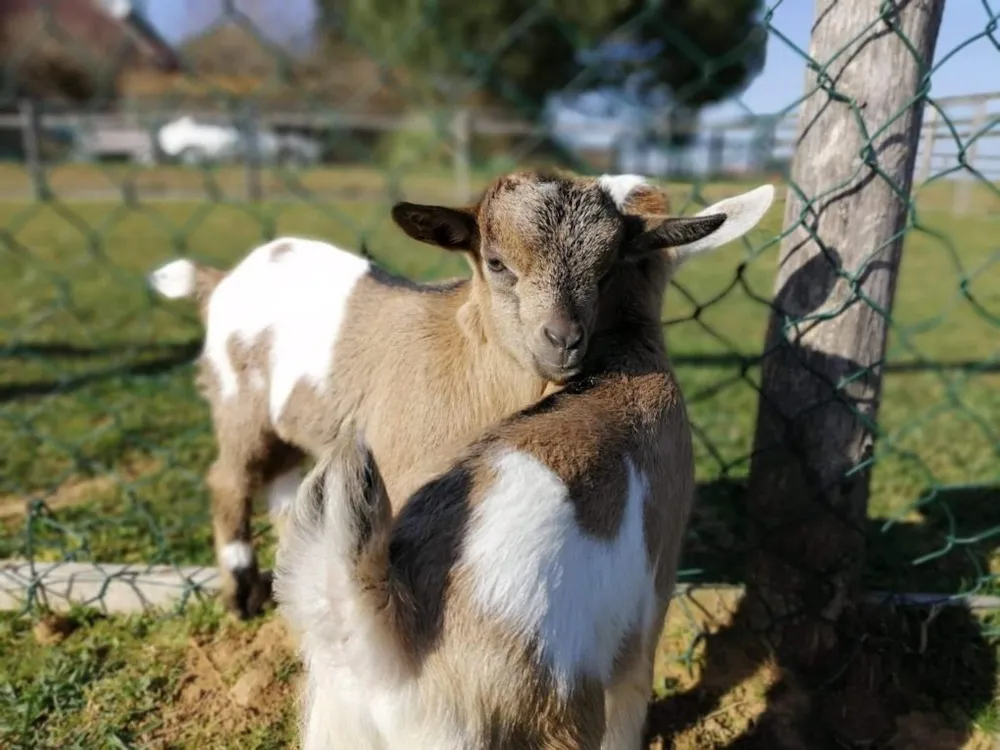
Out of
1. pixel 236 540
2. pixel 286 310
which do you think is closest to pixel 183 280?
pixel 286 310

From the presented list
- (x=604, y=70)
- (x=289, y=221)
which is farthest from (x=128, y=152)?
(x=604, y=70)

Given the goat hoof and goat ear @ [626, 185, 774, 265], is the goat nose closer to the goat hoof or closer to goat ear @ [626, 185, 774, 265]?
goat ear @ [626, 185, 774, 265]

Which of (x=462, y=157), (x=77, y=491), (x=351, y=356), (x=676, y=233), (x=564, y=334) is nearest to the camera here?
(x=564, y=334)

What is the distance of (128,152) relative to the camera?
16922mm

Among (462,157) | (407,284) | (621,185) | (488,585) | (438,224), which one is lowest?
(488,585)

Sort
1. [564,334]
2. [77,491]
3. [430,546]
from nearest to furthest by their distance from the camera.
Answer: [430,546], [564,334], [77,491]

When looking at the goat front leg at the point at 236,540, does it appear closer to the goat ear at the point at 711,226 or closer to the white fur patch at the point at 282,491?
the white fur patch at the point at 282,491

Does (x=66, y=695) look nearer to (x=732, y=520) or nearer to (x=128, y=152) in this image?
(x=732, y=520)

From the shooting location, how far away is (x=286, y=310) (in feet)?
8.04

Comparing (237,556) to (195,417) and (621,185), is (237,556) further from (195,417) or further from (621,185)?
(195,417)

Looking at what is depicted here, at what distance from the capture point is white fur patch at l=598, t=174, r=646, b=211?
7.02 feet

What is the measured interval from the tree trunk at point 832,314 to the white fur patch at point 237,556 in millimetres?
1444

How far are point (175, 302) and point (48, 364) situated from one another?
1.86 meters

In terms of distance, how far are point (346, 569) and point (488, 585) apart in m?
0.23
